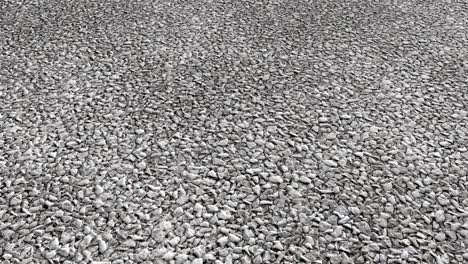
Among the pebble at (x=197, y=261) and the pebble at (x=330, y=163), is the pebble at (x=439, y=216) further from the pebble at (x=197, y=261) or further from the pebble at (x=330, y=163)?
the pebble at (x=197, y=261)

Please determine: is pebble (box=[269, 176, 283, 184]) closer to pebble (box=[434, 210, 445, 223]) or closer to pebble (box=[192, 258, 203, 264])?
pebble (box=[192, 258, 203, 264])

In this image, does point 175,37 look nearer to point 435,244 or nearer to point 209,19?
point 209,19

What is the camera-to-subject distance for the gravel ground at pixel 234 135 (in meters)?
2.49

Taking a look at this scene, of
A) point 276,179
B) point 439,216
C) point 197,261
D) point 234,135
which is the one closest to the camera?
point 197,261

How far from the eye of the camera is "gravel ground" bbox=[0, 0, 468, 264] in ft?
8.18

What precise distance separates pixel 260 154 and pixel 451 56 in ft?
7.71

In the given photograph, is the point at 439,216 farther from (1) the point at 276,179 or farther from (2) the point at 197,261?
(2) the point at 197,261

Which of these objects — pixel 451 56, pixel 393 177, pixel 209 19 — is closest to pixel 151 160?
pixel 393 177

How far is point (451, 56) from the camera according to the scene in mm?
4113

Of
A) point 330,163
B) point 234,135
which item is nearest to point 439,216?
point 330,163

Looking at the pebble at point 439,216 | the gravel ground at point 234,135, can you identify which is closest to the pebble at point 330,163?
the gravel ground at point 234,135

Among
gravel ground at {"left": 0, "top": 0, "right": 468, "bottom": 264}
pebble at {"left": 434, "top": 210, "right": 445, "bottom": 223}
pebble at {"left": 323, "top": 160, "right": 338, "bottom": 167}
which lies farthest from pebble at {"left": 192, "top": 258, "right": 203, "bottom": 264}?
pebble at {"left": 434, "top": 210, "right": 445, "bottom": 223}

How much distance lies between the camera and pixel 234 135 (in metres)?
3.21

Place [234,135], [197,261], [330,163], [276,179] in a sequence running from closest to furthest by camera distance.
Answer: [197,261] < [276,179] < [330,163] < [234,135]
